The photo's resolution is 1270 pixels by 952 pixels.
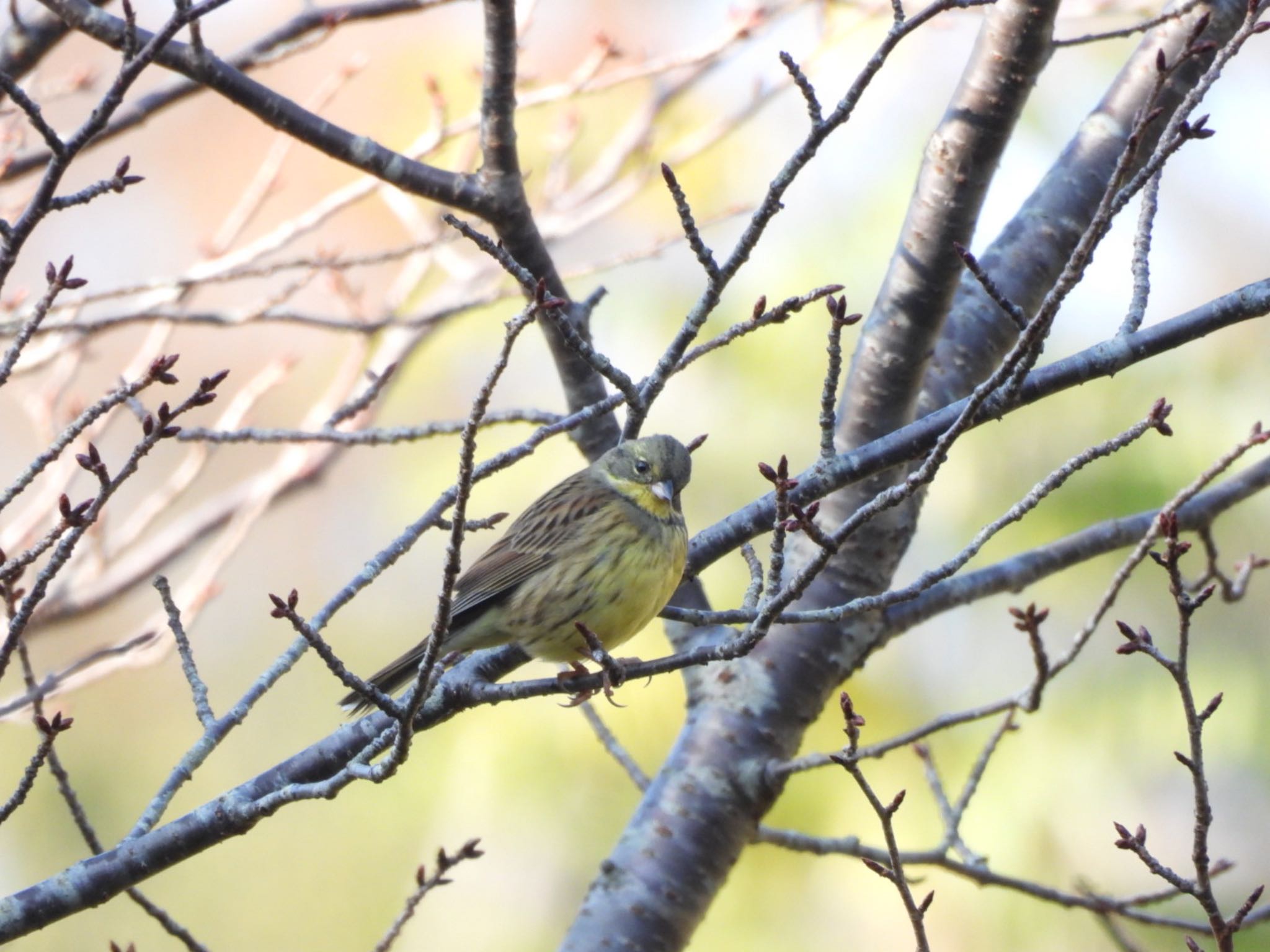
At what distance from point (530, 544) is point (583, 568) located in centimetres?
48

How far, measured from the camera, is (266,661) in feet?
37.1

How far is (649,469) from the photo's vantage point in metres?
4.96

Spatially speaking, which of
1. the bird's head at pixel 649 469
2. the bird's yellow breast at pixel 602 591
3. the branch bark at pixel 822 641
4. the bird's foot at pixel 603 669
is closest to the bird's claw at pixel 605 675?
the bird's foot at pixel 603 669

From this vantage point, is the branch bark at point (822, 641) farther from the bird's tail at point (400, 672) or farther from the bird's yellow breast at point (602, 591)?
the bird's tail at point (400, 672)

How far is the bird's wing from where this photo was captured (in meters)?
4.52

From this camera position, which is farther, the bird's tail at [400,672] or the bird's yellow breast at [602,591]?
the bird's tail at [400,672]

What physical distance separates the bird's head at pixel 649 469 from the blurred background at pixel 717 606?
886 mm

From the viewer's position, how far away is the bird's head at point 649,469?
4.85 m

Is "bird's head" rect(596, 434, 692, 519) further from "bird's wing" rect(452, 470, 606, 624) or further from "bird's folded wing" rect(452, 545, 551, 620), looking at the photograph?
"bird's folded wing" rect(452, 545, 551, 620)

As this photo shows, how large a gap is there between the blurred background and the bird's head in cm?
89

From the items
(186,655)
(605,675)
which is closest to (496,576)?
(605,675)

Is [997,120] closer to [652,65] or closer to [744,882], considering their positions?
[652,65]

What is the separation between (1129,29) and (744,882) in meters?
5.07

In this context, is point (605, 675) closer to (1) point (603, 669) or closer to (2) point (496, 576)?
(1) point (603, 669)
